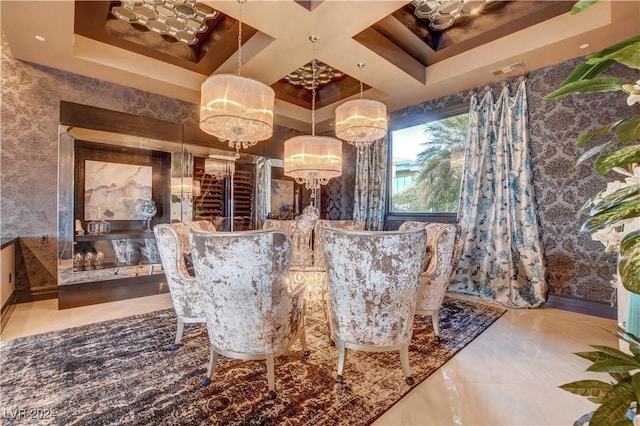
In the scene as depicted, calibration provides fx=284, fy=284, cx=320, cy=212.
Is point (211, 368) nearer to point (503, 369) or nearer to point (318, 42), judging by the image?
point (503, 369)

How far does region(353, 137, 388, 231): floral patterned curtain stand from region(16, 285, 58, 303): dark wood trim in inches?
181

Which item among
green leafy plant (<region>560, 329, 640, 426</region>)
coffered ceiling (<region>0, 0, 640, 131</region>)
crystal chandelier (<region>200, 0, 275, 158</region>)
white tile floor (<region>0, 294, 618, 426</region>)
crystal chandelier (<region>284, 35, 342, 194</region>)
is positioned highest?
coffered ceiling (<region>0, 0, 640, 131</region>)

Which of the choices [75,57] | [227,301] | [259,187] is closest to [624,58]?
[227,301]

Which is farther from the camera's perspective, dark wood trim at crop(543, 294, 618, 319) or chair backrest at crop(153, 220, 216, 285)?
dark wood trim at crop(543, 294, 618, 319)

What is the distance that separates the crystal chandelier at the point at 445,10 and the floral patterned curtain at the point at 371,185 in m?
2.01

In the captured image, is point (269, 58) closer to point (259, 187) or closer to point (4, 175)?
point (259, 187)

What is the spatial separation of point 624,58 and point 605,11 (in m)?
3.19

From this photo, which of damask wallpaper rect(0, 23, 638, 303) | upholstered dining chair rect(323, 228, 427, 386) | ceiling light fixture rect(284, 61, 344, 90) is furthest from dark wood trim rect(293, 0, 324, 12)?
damask wallpaper rect(0, 23, 638, 303)

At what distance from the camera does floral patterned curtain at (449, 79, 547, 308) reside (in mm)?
3545

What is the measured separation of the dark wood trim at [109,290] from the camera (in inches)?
133

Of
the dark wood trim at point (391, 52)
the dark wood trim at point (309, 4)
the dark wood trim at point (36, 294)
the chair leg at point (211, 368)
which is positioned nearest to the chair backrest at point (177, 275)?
the chair leg at point (211, 368)

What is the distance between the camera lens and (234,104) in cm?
257

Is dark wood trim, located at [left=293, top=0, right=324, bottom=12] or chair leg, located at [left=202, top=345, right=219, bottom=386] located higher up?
dark wood trim, located at [left=293, top=0, right=324, bottom=12]

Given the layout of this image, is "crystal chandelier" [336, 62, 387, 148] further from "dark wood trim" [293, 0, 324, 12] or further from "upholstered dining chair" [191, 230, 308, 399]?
"upholstered dining chair" [191, 230, 308, 399]
